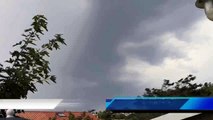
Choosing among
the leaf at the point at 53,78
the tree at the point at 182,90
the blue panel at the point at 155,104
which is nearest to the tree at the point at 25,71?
the leaf at the point at 53,78

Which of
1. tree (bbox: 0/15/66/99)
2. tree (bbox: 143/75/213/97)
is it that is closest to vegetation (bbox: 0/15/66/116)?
tree (bbox: 0/15/66/99)

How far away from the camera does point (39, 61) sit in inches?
226

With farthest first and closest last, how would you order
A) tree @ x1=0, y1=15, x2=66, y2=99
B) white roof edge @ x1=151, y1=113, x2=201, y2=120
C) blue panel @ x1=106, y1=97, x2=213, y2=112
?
white roof edge @ x1=151, y1=113, x2=201, y2=120 → blue panel @ x1=106, y1=97, x2=213, y2=112 → tree @ x1=0, y1=15, x2=66, y2=99

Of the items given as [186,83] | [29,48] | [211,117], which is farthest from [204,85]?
[29,48]

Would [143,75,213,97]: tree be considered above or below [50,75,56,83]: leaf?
above

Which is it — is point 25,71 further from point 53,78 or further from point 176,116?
point 176,116

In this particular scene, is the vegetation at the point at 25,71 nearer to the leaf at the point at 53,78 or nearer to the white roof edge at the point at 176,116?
the leaf at the point at 53,78

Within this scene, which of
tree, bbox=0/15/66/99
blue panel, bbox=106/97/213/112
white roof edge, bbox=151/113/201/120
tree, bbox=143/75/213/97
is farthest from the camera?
tree, bbox=143/75/213/97

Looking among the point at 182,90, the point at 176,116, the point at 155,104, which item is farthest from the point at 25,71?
the point at 182,90

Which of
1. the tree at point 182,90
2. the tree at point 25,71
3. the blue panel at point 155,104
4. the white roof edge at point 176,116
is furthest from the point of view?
the tree at point 182,90

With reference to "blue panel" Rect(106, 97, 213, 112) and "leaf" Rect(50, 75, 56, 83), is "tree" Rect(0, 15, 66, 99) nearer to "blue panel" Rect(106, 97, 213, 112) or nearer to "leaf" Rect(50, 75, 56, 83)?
"leaf" Rect(50, 75, 56, 83)

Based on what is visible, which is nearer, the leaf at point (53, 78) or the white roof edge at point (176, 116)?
the leaf at point (53, 78)

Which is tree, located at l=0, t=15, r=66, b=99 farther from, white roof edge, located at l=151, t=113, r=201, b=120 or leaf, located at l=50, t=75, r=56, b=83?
white roof edge, located at l=151, t=113, r=201, b=120

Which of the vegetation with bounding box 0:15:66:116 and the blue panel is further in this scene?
the blue panel
